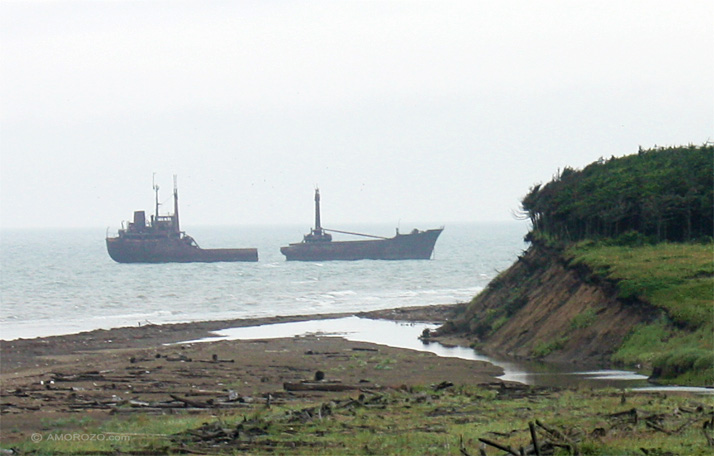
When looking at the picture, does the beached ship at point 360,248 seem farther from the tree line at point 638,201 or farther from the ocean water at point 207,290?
the tree line at point 638,201

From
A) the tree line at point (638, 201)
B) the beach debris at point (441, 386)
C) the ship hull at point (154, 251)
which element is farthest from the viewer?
the ship hull at point (154, 251)

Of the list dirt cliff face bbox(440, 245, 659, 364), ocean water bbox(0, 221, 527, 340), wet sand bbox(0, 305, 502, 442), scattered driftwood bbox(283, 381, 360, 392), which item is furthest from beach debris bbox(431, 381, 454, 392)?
ocean water bbox(0, 221, 527, 340)

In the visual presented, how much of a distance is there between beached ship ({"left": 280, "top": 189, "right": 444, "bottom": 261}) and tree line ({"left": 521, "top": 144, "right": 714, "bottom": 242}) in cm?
7740

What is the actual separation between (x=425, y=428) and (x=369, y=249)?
109 metres

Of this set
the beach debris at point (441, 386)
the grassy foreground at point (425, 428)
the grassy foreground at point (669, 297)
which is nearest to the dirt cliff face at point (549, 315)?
the grassy foreground at point (669, 297)

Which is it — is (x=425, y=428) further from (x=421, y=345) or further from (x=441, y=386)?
(x=421, y=345)

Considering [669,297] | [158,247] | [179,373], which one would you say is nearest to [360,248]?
[158,247]

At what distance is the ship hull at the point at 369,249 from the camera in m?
123

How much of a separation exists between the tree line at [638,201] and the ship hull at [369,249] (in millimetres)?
77387

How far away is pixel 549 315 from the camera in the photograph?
3362cm

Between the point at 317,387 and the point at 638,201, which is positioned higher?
the point at 638,201

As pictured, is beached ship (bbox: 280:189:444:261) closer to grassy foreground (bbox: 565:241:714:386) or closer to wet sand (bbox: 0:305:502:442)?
wet sand (bbox: 0:305:502:442)

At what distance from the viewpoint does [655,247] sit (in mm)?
36531

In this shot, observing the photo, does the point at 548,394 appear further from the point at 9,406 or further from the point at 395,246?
the point at 395,246
